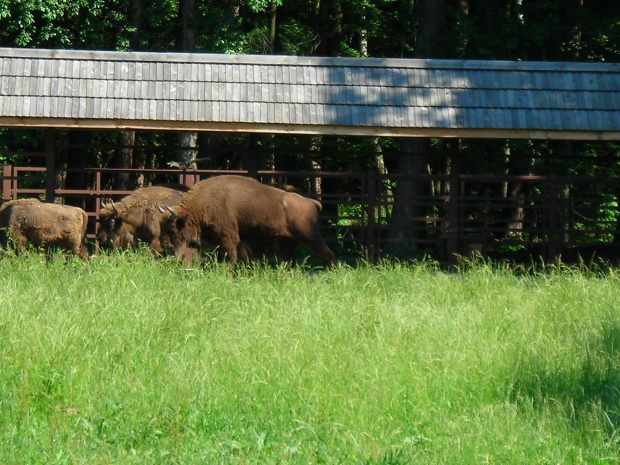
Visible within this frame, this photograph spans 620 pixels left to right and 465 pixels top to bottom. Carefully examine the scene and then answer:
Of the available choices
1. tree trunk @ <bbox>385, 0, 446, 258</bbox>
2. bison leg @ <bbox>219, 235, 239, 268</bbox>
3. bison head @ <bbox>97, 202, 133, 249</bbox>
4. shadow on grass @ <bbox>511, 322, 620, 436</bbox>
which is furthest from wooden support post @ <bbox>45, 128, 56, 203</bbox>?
shadow on grass @ <bbox>511, 322, 620, 436</bbox>

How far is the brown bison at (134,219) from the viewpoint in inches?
658

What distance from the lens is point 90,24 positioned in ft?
75.7

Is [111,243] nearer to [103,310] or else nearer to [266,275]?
[266,275]

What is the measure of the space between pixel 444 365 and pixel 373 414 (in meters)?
1.30

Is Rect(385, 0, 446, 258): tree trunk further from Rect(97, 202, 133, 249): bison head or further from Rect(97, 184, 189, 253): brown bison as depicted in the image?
Rect(97, 202, 133, 249): bison head

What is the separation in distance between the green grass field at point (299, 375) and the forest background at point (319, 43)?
10706mm

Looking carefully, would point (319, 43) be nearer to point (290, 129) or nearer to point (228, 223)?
point (290, 129)

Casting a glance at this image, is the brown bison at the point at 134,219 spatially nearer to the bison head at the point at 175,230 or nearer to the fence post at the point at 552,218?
the bison head at the point at 175,230

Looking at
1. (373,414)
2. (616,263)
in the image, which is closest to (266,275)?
(373,414)

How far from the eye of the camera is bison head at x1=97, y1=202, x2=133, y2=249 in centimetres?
1672

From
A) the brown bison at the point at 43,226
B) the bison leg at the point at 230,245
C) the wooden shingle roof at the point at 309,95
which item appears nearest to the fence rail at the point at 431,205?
the wooden shingle roof at the point at 309,95

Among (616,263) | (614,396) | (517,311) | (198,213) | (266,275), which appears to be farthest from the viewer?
(616,263)

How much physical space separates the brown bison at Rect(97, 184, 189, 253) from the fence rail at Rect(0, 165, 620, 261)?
2.24ft

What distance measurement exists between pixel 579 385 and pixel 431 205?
10.3 meters
